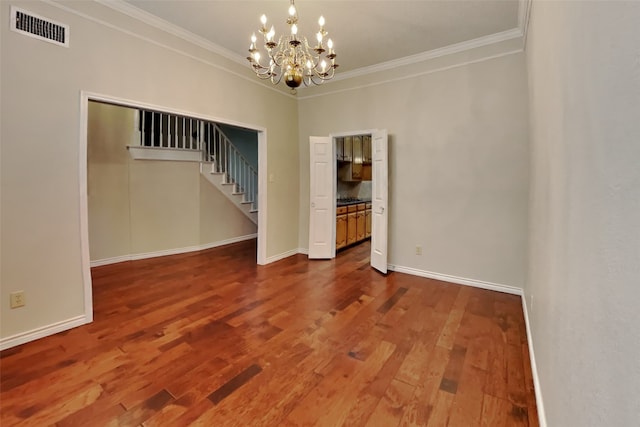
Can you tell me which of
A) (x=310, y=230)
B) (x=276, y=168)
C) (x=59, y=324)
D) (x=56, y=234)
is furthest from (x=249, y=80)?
(x=59, y=324)

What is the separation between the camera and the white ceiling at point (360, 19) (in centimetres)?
279

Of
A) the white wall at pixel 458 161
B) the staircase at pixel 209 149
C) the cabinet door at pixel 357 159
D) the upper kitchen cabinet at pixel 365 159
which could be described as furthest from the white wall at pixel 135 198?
the upper kitchen cabinet at pixel 365 159

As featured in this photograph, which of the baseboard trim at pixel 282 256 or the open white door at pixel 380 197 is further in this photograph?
the baseboard trim at pixel 282 256

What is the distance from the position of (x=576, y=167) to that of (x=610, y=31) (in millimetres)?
478

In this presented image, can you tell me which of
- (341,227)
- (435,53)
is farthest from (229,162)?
(435,53)

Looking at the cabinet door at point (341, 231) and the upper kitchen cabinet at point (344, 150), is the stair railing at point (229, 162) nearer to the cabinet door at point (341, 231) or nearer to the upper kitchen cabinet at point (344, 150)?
the upper kitchen cabinet at point (344, 150)

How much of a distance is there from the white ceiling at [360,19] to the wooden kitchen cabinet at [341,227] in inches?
105

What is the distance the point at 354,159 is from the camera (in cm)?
676

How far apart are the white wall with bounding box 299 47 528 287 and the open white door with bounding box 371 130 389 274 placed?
0.19 meters

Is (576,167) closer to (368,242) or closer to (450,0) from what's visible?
(450,0)

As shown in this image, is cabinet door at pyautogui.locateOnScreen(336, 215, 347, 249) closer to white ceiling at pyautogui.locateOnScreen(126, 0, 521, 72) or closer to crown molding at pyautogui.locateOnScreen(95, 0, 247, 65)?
white ceiling at pyautogui.locateOnScreen(126, 0, 521, 72)

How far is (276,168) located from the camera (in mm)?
4723

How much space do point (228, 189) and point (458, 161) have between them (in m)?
4.38

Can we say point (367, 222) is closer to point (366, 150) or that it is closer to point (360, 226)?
point (360, 226)
